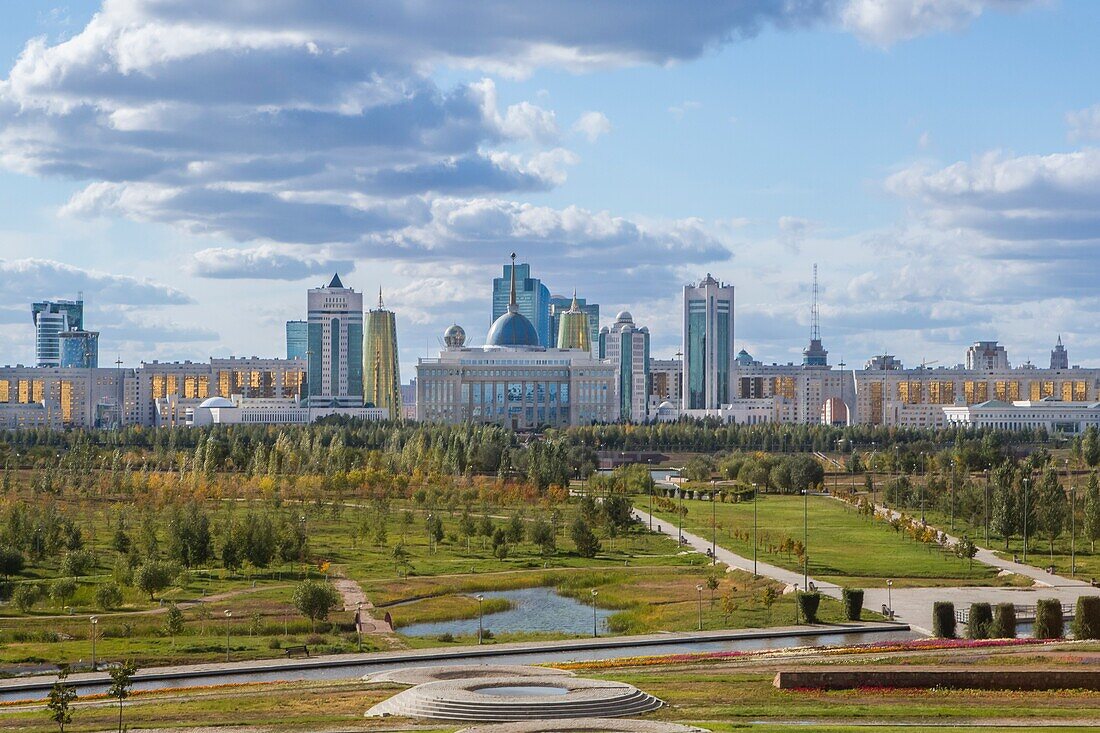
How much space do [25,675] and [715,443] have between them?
4378 inches

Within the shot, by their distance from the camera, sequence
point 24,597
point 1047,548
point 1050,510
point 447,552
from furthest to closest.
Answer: point 1047,548, point 1050,510, point 447,552, point 24,597

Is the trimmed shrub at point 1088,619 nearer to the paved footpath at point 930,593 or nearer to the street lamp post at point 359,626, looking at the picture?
the paved footpath at point 930,593

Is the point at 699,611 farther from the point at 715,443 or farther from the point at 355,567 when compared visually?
the point at 715,443

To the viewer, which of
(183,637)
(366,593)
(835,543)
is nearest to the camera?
(183,637)

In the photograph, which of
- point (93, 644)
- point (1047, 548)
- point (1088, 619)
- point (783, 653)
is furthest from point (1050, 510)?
point (93, 644)

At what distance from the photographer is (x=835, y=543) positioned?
7931 cm

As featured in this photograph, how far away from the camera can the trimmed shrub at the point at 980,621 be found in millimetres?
49625

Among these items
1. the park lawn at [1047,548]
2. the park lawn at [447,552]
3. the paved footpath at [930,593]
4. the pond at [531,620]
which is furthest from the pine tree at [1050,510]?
the pond at [531,620]

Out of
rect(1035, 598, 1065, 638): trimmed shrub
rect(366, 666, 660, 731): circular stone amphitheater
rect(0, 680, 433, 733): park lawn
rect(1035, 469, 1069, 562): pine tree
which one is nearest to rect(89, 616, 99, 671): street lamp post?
rect(0, 680, 433, 733): park lawn

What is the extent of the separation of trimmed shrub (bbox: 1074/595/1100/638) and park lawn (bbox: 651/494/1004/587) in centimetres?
1456

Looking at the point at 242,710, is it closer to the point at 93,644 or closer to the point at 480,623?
the point at 93,644

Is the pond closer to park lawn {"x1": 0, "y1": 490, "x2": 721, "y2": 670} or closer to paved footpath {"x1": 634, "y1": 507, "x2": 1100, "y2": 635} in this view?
park lawn {"x1": 0, "y1": 490, "x2": 721, "y2": 670}

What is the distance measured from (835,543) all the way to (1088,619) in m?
30.8

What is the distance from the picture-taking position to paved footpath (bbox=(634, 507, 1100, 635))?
55969 mm
